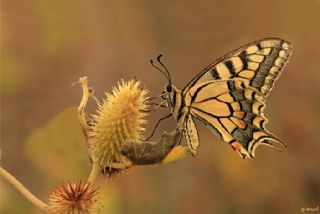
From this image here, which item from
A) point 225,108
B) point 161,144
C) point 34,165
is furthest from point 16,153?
point 161,144

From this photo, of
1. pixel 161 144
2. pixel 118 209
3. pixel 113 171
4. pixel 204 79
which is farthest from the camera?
pixel 118 209

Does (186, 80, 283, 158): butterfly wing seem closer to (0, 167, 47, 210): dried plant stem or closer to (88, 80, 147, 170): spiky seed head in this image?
(88, 80, 147, 170): spiky seed head

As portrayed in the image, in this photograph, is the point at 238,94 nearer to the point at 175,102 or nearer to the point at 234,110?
the point at 234,110

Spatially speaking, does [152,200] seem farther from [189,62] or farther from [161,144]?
[161,144]

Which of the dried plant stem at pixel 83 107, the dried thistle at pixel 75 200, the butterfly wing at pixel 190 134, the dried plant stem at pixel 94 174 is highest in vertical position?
the dried plant stem at pixel 83 107

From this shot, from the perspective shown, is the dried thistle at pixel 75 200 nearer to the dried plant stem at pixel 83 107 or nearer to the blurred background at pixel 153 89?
the dried plant stem at pixel 83 107

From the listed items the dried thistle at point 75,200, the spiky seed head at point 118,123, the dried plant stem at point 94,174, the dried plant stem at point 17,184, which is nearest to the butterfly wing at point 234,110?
the spiky seed head at point 118,123

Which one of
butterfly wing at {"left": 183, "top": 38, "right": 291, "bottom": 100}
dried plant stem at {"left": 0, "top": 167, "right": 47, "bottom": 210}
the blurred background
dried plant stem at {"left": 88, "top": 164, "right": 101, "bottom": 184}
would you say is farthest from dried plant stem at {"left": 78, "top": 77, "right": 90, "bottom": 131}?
the blurred background

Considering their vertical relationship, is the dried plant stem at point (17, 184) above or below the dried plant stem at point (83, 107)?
below
